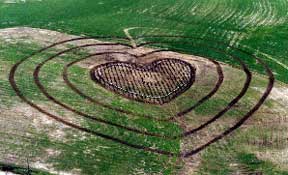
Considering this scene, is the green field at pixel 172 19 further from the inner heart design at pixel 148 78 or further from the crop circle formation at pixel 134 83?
the inner heart design at pixel 148 78

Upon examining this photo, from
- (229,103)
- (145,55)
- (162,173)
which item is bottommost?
(162,173)

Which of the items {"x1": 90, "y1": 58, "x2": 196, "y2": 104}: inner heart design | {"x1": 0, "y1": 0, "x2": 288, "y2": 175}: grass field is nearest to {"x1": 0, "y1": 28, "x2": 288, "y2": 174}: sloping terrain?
{"x1": 0, "y1": 0, "x2": 288, "y2": 175}: grass field

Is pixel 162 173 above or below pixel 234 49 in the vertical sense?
below

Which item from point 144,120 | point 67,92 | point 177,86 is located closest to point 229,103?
point 177,86

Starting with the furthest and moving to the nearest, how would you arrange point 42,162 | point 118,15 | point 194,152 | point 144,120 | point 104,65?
point 118,15 < point 104,65 < point 144,120 < point 194,152 < point 42,162

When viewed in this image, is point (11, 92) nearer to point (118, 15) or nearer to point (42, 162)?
point (42, 162)

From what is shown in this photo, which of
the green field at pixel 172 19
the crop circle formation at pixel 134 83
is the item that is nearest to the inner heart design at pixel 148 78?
the crop circle formation at pixel 134 83

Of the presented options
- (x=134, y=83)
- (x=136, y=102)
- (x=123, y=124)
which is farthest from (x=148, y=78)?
(x=123, y=124)
